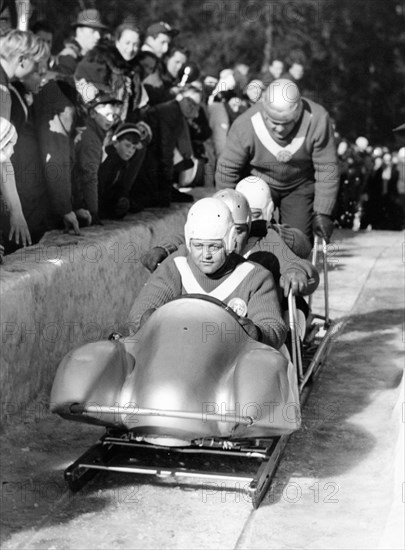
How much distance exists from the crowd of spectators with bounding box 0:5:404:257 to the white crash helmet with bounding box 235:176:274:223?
46.6 inches

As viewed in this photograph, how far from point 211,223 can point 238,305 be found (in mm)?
470

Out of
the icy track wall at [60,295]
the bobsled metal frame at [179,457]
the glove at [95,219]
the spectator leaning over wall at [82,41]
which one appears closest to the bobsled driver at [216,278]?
the icy track wall at [60,295]

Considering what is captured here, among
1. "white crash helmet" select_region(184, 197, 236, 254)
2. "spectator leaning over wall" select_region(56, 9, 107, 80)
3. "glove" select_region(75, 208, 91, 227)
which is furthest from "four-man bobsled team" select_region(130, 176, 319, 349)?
"spectator leaning over wall" select_region(56, 9, 107, 80)

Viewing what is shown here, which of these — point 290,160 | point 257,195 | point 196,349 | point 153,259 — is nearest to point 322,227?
point 290,160

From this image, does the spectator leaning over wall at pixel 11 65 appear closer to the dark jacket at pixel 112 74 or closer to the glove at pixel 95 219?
the glove at pixel 95 219

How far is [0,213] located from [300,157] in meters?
2.18

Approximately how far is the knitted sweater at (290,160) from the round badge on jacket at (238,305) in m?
2.14

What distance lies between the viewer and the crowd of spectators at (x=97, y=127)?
6.20 metres

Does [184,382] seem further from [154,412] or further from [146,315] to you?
[146,315]

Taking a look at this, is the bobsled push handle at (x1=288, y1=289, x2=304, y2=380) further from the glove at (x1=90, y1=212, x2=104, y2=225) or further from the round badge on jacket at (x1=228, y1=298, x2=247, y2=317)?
the glove at (x1=90, y1=212, x2=104, y2=225)

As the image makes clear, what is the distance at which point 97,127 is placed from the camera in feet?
25.3

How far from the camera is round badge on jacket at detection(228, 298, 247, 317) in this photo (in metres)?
5.31

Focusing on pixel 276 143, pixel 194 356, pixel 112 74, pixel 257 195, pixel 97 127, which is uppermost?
pixel 112 74

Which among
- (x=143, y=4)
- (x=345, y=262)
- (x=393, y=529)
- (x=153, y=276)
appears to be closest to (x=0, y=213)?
(x=153, y=276)
